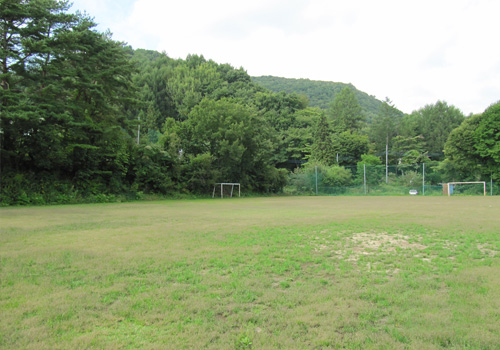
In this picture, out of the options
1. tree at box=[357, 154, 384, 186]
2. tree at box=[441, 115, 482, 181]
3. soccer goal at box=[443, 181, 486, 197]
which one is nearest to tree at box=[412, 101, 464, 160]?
tree at box=[441, 115, 482, 181]

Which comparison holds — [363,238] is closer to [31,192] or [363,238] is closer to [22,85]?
[31,192]

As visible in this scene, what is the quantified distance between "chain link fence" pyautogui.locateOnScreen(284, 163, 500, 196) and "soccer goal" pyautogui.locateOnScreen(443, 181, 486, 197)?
0.09m

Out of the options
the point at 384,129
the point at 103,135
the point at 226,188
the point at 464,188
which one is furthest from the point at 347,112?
the point at 103,135

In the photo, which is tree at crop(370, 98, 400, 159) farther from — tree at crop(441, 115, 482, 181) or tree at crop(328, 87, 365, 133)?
tree at crop(441, 115, 482, 181)

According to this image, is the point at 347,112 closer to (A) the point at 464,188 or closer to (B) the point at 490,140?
(B) the point at 490,140

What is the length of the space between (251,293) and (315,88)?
9319 cm

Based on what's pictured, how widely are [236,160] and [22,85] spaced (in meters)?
16.7

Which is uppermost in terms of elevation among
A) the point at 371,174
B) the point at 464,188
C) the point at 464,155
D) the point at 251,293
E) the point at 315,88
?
the point at 315,88

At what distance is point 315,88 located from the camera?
91.4m

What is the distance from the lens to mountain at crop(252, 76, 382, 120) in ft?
279

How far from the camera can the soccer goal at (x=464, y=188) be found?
33.2 m

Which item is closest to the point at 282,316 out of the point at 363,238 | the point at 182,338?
the point at 182,338

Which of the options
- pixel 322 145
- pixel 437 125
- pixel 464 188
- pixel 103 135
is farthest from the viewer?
pixel 437 125

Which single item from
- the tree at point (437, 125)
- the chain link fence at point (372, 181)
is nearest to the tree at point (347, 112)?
the tree at point (437, 125)
